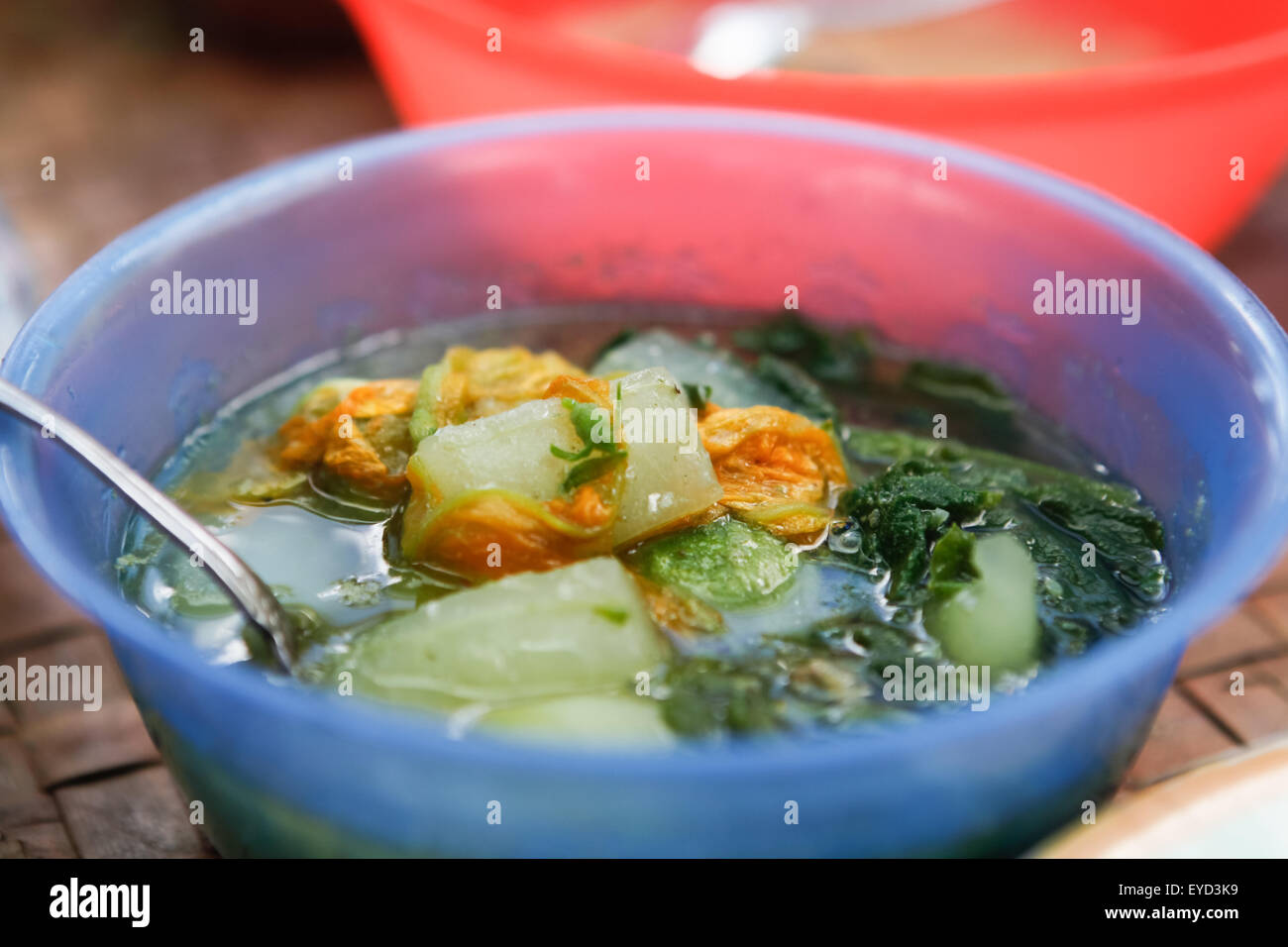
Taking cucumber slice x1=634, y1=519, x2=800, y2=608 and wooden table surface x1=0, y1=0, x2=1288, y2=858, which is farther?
wooden table surface x1=0, y1=0, x2=1288, y2=858

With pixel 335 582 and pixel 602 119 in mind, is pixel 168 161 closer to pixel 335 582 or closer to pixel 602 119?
pixel 602 119

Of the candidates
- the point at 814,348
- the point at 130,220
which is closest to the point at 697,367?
the point at 814,348

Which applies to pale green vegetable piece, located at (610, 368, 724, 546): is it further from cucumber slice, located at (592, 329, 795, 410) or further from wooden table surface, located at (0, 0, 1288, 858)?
wooden table surface, located at (0, 0, 1288, 858)

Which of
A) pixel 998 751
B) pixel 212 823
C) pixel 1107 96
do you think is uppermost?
pixel 1107 96

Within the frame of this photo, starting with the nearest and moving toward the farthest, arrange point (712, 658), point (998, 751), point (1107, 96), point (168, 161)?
1. point (998, 751)
2. point (712, 658)
3. point (1107, 96)
4. point (168, 161)

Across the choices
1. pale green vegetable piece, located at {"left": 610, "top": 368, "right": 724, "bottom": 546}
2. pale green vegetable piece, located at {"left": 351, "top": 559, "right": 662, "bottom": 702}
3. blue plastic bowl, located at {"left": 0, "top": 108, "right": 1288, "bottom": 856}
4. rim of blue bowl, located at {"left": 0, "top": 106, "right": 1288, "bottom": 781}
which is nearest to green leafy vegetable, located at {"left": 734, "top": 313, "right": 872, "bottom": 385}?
blue plastic bowl, located at {"left": 0, "top": 108, "right": 1288, "bottom": 856}

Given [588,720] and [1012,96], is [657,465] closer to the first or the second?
[588,720]

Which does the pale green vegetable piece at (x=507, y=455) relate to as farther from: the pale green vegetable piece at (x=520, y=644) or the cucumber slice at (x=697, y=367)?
the cucumber slice at (x=697, y=367)

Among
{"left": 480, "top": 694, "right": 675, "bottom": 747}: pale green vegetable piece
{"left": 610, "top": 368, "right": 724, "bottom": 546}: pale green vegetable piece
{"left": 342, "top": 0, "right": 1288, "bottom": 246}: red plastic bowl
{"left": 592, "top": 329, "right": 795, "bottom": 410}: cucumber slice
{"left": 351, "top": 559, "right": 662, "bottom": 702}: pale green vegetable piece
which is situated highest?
{"left": 342, "top": 0, "right": 1288, "bottom": 246}: red plastic bowl
